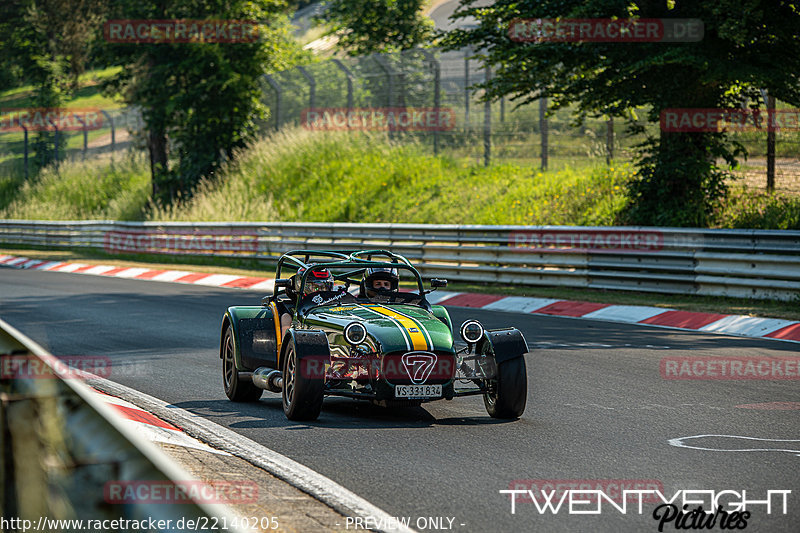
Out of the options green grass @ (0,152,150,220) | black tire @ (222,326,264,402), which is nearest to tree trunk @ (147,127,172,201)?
green grass @ (0,152,150,220)

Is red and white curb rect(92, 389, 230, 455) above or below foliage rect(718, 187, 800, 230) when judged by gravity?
below

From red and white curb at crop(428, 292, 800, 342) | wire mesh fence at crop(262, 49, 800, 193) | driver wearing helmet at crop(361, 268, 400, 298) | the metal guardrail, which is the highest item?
wire mesh fence at crop(262, 49, 800, 193)

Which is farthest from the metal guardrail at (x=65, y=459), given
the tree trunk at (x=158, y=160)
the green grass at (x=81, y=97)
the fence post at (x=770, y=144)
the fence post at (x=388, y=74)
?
the green grass at (x=81, y=97)

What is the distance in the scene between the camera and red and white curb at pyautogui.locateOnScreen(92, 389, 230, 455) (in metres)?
6.62

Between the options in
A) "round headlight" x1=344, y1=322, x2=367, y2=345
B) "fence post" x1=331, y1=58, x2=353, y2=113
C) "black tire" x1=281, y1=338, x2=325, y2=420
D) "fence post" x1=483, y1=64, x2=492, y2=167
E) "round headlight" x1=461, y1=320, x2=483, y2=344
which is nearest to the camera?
"black tire" x1=281, y1=338, x2=325, y2=420

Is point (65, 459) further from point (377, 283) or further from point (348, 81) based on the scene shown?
point (348, 81)

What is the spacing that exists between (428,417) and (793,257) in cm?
850

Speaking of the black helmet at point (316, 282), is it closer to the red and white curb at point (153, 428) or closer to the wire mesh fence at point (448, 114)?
the red and white curb at point (153, 428)

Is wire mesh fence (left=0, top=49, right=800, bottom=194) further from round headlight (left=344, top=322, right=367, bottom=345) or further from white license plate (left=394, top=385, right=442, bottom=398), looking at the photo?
round headlight (left=344, top=322, right=367, bottom=345)

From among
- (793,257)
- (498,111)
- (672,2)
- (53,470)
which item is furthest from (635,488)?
(498,111)

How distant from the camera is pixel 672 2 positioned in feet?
57.9

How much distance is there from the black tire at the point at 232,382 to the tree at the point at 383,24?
33817 millimetres

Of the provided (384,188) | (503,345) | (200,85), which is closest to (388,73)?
(384,188)

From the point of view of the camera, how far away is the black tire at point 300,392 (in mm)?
7512
